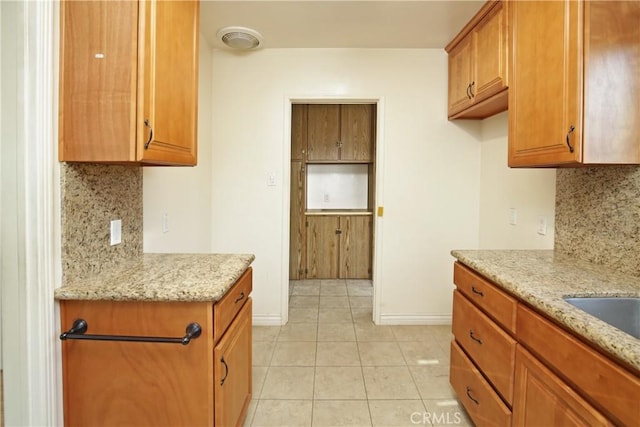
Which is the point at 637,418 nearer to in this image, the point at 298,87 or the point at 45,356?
the point at 45,356

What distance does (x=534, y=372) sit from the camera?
1.18 meters

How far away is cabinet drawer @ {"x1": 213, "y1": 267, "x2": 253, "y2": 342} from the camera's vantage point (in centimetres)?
120

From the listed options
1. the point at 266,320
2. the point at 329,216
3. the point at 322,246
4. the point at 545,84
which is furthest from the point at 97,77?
the point at 322,246

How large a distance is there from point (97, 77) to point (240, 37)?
1682 mm

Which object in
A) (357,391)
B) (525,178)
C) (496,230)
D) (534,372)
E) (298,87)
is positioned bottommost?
(357,391)

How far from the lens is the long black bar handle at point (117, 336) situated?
1.12 metres

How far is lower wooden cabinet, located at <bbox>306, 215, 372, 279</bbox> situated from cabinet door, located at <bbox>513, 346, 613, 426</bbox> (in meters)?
3.23

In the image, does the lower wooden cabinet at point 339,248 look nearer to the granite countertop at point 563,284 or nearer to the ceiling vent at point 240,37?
the ceiling vent at point 240,37

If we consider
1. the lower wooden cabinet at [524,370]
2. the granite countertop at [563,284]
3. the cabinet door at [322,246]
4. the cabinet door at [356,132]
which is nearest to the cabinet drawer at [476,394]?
the lower wooden cabinet at [524,370]

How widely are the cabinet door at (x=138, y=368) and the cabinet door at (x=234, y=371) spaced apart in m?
0.05

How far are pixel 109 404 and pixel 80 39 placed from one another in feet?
4.15

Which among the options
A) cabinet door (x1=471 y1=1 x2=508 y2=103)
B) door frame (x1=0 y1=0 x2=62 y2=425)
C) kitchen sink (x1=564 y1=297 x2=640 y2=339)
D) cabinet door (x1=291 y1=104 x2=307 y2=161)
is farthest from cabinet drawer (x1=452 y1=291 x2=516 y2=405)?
cabinet door (x1=291 y1=104 x2=307 y2=161)

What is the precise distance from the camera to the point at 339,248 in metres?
4.51

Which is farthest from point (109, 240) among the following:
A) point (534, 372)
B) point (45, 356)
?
point (534, 372)
